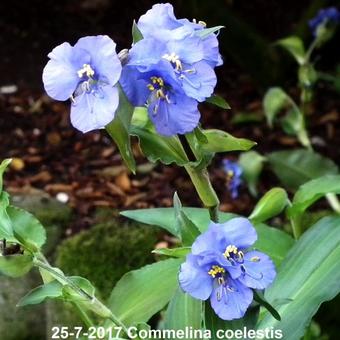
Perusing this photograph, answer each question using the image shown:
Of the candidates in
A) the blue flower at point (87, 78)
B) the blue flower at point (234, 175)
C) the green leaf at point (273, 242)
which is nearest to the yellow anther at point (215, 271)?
the blue flower at point (87, 78)

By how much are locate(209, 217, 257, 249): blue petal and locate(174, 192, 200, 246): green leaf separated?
80 millimetres

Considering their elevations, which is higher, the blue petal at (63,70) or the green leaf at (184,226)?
the blue petal at (63,70)

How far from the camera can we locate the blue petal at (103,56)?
0.96 meters

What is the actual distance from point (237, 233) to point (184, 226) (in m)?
0.10

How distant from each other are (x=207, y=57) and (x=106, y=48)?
0.13m

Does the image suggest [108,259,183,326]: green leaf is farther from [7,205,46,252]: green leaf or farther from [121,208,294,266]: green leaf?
[7,205,46,252]: green leaf

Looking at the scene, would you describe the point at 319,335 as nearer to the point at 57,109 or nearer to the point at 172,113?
the point at 172,113

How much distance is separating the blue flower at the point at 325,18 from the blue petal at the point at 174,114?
1722 millimetres

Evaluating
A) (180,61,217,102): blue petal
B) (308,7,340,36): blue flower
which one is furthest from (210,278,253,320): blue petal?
(308,7,340,36): blue flower

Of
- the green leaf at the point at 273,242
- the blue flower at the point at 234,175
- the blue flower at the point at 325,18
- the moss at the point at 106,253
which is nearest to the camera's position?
the green leaf at the point at 273,242

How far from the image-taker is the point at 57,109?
2.87 m

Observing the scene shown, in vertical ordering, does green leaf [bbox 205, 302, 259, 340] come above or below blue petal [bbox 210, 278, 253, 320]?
below

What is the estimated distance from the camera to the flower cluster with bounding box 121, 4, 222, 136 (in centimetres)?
97

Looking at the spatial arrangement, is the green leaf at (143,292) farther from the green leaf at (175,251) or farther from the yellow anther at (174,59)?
the yellow anther at (174,59)
